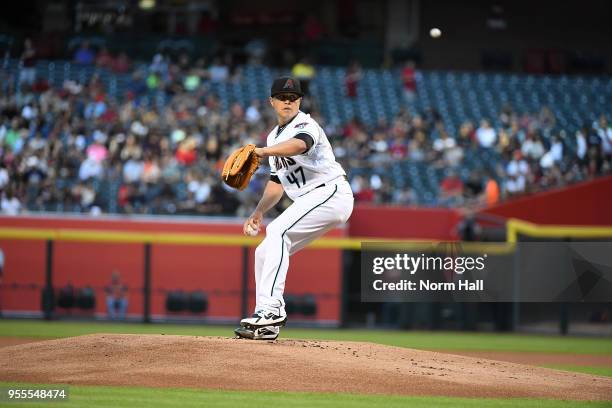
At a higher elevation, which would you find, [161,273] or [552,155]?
[552,155]

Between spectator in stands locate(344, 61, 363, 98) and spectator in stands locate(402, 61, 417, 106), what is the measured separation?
3.40 feet

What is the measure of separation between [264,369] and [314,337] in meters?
6.62

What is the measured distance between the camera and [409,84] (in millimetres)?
24266

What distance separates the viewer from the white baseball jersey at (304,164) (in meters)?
8.18

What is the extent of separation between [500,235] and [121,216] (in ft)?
21.0

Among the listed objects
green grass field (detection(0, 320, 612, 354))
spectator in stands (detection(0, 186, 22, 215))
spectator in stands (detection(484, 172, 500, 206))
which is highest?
spectator in stands (detection(484, 172, 500, 206))

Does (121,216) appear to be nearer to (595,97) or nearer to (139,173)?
(139,173)

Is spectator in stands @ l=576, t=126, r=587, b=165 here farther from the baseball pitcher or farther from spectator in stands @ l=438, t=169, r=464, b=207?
the baseball pitcher

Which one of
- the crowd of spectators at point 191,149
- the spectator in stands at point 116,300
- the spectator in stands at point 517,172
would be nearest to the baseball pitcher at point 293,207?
the spectator in stands at point 116,300

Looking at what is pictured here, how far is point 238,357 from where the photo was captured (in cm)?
785

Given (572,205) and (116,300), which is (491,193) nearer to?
(572,205)

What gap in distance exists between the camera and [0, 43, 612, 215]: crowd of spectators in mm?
19141

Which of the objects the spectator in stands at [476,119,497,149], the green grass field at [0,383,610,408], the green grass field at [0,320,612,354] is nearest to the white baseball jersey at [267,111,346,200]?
the green grass field at [0,383,610,408]

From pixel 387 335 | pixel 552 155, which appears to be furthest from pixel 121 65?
→ pixel 387 335
